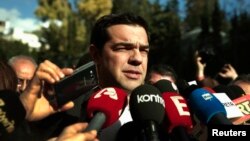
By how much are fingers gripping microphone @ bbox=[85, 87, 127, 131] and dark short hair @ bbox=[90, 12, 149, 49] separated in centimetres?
58

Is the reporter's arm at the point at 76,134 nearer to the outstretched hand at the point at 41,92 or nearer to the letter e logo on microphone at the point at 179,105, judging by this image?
the outstretched hand at the point at 41,92

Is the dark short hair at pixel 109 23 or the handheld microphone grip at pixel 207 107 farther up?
the dark short hair at pixel 109 23

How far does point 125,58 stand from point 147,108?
55cm

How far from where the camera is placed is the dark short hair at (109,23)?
244 centimetres

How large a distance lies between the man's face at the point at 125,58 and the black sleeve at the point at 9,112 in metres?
0.70

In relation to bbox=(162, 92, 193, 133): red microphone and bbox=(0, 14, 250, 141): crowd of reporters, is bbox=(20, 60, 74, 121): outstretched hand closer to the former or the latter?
bbox=(0, 14, 250, 141): crowd of reporters

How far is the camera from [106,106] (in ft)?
5.94

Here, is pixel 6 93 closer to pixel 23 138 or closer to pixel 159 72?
pixel 23 138

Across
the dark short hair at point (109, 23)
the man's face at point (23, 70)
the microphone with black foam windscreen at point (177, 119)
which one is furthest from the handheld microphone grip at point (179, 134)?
the man's face at point (23, 70)

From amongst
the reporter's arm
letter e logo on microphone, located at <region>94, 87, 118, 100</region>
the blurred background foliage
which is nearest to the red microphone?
letter e logo on microphone, located at <region>94, 87, 118, 100</region>

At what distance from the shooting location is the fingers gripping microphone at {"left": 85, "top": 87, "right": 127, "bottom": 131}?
178cm

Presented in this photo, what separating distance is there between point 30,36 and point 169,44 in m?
27.4

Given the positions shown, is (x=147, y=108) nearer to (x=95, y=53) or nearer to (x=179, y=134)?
(x=179, y=134)

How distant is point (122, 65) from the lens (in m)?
2.33
